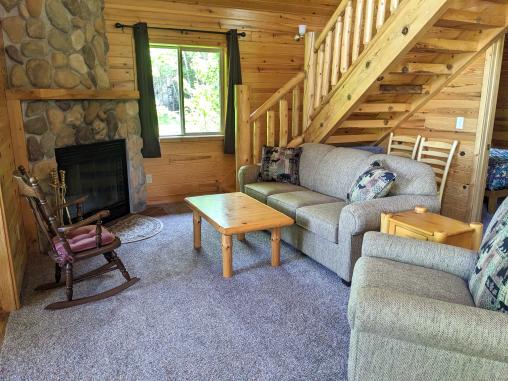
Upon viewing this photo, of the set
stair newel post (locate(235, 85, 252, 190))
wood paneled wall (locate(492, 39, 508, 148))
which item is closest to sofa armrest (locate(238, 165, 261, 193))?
stair newel post (locate(235, 85, 252, 190))

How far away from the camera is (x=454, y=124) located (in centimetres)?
396

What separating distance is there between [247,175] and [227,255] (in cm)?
148

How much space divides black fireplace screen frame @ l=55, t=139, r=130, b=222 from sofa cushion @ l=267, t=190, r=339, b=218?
1.82 metres

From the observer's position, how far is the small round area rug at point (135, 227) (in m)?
3.74

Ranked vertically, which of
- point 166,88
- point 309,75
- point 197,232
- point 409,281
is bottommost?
point 197,232

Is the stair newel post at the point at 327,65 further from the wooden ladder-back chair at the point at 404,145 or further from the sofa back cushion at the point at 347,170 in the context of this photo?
the wooden ladder-back chair at the point at 404,145

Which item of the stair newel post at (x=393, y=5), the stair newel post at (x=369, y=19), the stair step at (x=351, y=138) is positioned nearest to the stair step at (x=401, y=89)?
the stair newel post at (x=369, y=19)

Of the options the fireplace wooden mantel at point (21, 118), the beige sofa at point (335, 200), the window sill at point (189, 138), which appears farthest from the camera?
the window sill at point (189, 138)

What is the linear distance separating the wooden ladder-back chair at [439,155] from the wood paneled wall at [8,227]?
374 centimetres

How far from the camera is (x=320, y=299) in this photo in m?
2.56

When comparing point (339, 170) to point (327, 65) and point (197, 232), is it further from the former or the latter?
point (197, 232)

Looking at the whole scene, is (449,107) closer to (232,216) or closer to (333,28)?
(333,28)

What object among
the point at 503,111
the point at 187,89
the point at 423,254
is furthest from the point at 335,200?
the point at 503,111

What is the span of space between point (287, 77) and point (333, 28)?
61.2 inches
